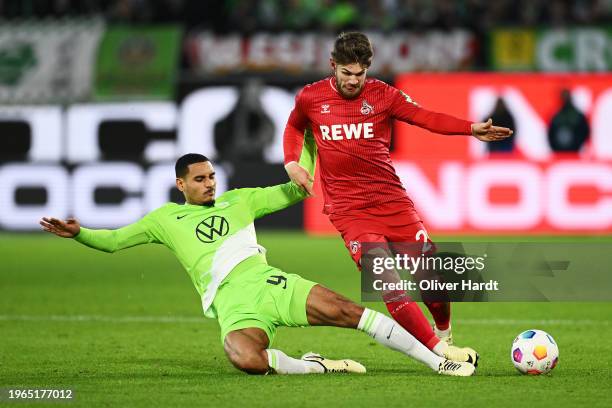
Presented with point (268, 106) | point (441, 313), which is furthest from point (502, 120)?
point (441, 313)

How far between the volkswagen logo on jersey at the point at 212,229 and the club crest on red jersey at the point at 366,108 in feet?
3.68

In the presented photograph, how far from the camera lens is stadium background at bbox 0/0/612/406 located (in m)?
17.9

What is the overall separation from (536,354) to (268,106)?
39.4 ft

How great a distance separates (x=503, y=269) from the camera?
815 centimetres

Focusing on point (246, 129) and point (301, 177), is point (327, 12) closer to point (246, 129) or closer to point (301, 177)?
point (246, 129)

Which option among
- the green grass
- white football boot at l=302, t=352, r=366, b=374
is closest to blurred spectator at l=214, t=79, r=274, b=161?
the green grass

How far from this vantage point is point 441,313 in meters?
8.12

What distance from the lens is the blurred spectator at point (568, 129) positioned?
1808 centimetres

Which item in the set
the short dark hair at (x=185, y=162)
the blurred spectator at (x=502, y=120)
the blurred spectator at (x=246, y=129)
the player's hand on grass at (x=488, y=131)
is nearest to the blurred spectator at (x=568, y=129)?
the blurred spectator at (x=502, y=120)

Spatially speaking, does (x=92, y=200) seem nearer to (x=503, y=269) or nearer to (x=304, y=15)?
(x=304, y=15)

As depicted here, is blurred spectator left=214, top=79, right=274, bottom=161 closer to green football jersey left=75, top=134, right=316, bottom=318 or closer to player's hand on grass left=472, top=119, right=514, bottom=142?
green football jersey left=75, top=134, right=316, bottom=318

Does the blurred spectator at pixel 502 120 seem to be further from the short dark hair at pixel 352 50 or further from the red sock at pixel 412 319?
the red sock at pixel 412 319

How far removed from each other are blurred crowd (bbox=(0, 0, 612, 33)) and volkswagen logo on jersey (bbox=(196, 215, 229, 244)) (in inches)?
501

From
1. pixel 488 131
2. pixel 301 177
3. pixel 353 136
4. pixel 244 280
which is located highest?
pixel 488 131
